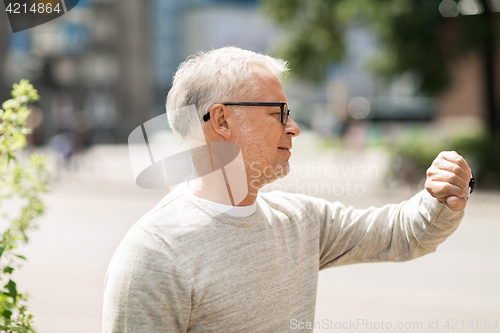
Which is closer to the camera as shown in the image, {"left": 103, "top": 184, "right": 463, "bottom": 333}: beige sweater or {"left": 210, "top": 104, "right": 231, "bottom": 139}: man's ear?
{"left": 103, "top": 184, "right": 463, "bottom": 333}: beige sweater

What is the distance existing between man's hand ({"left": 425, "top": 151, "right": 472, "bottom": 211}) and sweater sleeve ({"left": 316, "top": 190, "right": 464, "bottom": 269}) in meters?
0.16

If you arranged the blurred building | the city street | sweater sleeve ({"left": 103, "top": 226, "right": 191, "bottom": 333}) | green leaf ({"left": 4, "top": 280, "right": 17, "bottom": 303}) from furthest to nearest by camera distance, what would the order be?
1. the blurred building
2. the city street
3. green leaf ({"left": 4, "top": 280, "right": 17, "bottom": 303})
4. sweater sleeve ({"left": 103, "top": 226, "right": 191, "bottom": 333})

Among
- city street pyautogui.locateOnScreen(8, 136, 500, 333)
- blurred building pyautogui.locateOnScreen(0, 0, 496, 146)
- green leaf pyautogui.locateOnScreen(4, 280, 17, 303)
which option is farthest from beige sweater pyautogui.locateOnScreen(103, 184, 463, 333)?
blurred building pyautogui.locateOnScreen(0, 0, 496, 146)

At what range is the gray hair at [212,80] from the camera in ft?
5.17

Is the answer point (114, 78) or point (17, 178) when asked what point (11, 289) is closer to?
point (17, 178)

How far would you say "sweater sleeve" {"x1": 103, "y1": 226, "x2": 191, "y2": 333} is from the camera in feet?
4.34

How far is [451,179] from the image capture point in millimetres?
1518

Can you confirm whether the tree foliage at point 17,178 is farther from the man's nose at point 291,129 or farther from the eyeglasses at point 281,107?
the man's nose at point 291,129

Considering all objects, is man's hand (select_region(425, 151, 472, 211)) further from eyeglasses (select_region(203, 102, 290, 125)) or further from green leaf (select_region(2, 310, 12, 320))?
Result: green leaf (select_region(2, 310, 12, 320))

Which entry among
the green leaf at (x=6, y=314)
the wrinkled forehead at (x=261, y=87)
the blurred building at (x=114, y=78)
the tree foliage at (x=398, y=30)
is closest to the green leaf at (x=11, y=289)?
the green leaf at (x=6, y=314)

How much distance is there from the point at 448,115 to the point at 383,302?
21.2 metres

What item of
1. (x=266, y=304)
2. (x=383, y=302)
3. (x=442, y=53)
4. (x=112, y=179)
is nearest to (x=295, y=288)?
(x=266, y=304)

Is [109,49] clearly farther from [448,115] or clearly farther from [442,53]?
[442,53]

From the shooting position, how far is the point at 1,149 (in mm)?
1858
